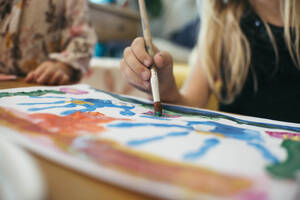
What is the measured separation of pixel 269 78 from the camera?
1.29 ft

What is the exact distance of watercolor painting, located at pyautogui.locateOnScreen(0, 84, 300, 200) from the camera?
88mm

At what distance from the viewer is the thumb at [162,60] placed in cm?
24

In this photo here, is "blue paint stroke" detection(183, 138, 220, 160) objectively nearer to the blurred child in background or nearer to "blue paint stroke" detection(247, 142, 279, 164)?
"blue paint stroke" detection(247, 142, 279, 164)

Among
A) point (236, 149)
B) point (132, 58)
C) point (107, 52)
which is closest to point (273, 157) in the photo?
point (236, 149)

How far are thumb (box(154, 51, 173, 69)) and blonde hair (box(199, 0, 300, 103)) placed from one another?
173mm

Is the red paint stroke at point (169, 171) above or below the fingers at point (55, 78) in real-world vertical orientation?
below

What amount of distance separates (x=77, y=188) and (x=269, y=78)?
0.39m

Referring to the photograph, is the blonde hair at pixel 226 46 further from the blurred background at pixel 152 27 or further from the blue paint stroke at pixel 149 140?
the blue paint stroke at pixel 149 140

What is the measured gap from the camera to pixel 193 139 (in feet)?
0.43

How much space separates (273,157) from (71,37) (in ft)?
1.25

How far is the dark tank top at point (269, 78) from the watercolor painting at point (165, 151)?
8.8 inches

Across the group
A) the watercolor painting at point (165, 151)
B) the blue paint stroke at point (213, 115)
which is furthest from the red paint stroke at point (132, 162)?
the blue paint stroke at point (213, 115)

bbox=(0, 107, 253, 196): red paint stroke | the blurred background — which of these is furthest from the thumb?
the blurred background

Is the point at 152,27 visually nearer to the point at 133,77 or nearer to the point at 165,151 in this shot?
the point at 133,77
